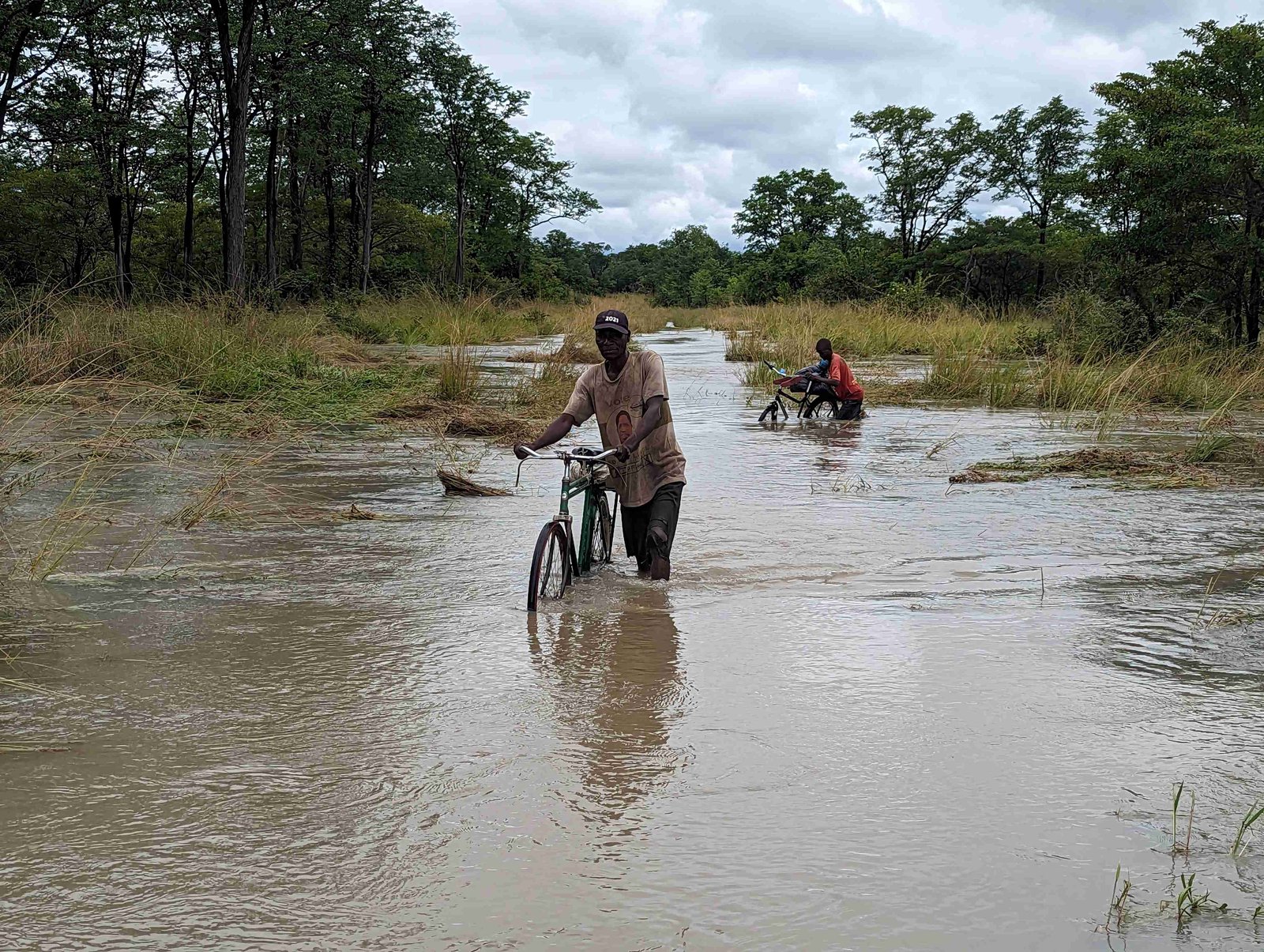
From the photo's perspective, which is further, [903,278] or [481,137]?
[903,278]

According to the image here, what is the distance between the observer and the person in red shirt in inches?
610

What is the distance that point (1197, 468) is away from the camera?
10812 millimetres

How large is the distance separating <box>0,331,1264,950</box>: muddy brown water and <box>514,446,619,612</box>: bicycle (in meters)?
0.18

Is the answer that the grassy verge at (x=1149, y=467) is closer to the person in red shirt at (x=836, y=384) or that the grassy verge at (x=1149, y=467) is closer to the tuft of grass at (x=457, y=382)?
the person in red shirt at (x=836, y=384)

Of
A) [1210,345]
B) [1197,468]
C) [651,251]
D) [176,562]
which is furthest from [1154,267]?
[651,251]

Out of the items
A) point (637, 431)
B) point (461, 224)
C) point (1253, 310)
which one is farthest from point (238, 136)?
point (461, 224)

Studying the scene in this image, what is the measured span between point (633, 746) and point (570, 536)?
208 centimetres

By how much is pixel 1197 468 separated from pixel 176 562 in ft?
29.4

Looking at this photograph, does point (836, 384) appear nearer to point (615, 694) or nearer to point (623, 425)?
point (623, 425)

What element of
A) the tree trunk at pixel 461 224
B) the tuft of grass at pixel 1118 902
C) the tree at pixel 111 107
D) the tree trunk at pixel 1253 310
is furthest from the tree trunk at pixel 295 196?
the tuft of grass at pixel 1118 902

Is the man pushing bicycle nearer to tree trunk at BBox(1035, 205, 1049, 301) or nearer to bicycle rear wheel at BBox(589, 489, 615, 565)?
bicycle rear wheel at BBox(589, 489, 615, 565)

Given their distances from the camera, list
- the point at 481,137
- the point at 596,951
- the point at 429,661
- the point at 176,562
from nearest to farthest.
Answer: the point at 596,951, the point at 429,661, the point at 176,562, the point at 481,137

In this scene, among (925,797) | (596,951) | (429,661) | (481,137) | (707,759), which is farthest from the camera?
(481,137)

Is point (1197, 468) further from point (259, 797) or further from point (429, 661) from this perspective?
point (259, 797)
